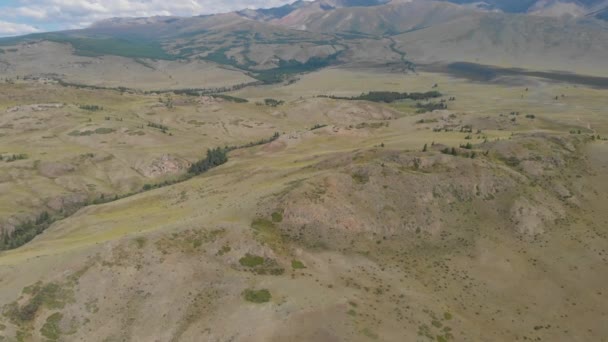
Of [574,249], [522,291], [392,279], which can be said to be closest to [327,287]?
[392,279]

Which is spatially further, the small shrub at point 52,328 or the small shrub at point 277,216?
the small shrub at point 277,216

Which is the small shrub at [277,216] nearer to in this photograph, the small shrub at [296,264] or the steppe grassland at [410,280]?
the steppe grassland at [410,280]

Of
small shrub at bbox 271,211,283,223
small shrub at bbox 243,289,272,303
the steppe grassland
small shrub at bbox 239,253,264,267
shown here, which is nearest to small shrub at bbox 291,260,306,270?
the steppe grassland

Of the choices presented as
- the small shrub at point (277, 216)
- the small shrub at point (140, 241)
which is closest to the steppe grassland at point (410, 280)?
the small shrub at point (140, 241)

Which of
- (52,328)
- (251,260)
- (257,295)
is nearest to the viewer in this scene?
(52,328)

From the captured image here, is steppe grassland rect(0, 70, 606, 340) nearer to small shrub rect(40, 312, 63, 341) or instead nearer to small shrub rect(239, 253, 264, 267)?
small shrub rect(239, 253, 264, 267)

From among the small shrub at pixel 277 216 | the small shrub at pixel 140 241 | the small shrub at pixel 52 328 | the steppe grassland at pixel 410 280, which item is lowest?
the small shrub at pixel 52 328

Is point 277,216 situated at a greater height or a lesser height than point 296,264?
greater

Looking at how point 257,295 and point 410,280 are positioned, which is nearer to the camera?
point 257,295

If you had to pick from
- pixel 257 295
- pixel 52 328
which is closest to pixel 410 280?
pixel 257 295

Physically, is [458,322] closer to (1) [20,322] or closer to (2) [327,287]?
(2) [327,287]

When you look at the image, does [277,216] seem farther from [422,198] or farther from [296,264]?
[422,198]

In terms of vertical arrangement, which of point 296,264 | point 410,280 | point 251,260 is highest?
point 251,260
